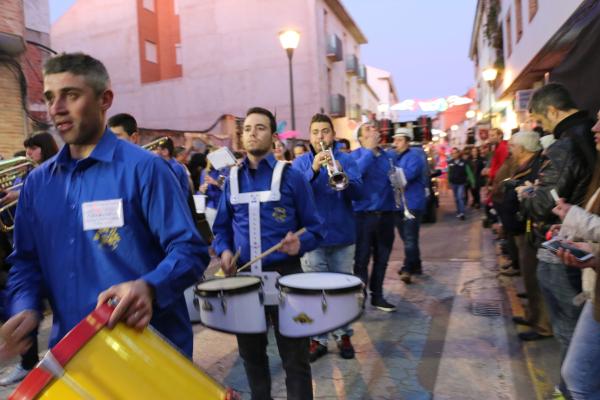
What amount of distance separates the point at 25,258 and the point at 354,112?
107 feet

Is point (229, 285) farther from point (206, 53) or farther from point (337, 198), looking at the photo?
point (206, 53)

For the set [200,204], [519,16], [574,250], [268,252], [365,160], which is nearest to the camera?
[574,250]

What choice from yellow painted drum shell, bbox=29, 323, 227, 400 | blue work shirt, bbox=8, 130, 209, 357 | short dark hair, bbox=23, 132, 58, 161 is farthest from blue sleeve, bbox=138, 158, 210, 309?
short dark hair, bbox=23, 132, 58, 161

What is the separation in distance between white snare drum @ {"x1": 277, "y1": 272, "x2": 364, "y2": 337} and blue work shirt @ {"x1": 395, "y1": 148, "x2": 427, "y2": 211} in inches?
176

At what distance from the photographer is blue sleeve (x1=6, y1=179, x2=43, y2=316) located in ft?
5.94

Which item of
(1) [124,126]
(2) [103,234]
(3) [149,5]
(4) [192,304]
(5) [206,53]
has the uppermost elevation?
(3) [149,5]

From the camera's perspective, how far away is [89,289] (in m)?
1.72

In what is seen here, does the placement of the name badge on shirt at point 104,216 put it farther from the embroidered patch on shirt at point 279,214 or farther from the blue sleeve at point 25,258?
the embroidered patch on shirt at point 279,214

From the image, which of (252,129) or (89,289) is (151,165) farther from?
(252,129)

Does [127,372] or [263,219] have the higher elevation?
[263,219]

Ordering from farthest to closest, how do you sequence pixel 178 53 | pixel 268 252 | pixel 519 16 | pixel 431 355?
pixel 178 53 → pixel 519 16 → pixel 431 355 → pixel 268 252

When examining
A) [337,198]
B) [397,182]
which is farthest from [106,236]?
[397,182]

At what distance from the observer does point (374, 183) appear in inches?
218

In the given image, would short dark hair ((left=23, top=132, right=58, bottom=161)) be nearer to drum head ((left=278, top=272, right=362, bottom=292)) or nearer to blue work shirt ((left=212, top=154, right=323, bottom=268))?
blue work shirt ((left=212, top=154, right=323, bottom=268))
